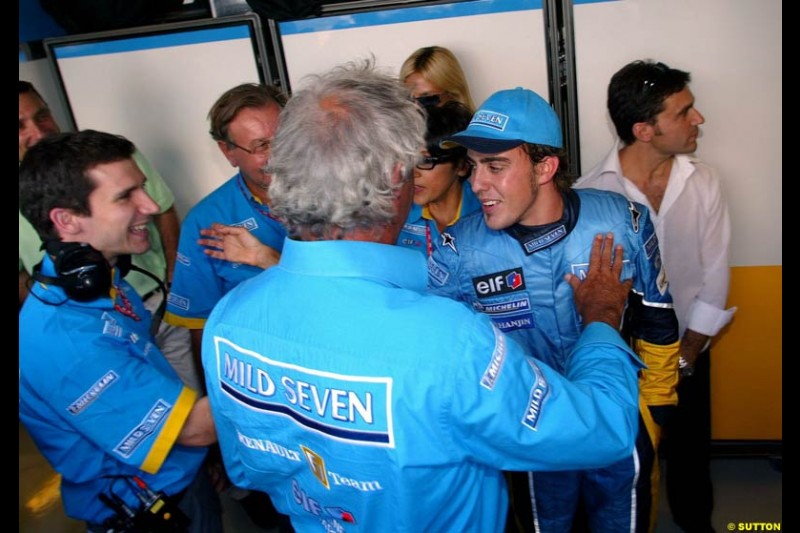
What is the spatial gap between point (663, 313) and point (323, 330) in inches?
46.1

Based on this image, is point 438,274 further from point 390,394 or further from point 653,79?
point 653,79

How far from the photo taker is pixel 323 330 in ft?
3.51

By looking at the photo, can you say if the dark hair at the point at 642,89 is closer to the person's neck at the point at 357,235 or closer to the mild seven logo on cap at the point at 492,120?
the mild seven logo on cap at the point at 492,120

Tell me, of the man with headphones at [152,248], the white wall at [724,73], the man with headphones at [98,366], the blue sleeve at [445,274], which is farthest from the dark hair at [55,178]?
the white wall at [724,73]

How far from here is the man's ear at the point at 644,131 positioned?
7.66 ft

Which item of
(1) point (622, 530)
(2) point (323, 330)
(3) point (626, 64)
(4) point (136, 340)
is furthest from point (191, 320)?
(3) point (626, 64)

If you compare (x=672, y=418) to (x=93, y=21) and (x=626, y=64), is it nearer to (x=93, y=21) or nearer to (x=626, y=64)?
(x=626, y=64)

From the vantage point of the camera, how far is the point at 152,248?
9.40ft

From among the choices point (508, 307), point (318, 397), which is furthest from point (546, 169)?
point (318, 397)

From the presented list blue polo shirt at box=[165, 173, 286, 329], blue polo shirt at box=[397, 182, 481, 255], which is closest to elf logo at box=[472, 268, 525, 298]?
blue polo shirt at box=[397, 182, 481, 255]

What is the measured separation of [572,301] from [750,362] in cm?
169

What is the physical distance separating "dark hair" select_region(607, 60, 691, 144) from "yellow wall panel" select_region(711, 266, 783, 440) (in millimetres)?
969

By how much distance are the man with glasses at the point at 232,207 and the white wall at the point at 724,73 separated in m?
1.38

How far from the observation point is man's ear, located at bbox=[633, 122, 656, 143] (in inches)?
92.0
